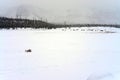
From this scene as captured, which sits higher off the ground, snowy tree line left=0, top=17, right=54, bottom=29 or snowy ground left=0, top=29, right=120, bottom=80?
snowy tree line left=0, top=17, right=54, bottom=29

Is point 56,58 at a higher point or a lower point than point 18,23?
lower

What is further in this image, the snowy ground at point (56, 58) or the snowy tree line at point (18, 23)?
the snowy tree line at point (18, 23)

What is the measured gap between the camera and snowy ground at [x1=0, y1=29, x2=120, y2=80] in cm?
160

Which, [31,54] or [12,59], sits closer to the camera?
[12,59]

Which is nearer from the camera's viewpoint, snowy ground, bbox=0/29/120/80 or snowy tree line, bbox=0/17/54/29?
snowy ground, bbox=0/29/120/80

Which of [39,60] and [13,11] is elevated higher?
[13,11]

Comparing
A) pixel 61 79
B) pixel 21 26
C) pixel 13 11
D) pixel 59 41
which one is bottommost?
pixel 61 79

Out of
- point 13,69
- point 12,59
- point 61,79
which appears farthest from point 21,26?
point 61,79

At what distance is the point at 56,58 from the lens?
2.04 meters

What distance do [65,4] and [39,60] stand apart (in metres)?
0.65

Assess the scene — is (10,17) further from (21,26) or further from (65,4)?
(65,4)

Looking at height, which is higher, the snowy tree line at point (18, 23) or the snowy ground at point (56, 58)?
the snowy tree line at point (18, 23)

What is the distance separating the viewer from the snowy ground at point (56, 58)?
1604mm

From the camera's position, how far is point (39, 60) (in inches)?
75.8
